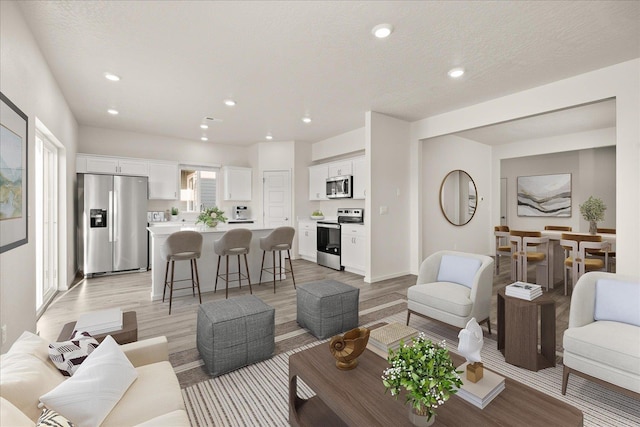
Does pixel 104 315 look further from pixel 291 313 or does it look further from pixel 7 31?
pixel 7 31

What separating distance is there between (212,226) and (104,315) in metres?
2.40

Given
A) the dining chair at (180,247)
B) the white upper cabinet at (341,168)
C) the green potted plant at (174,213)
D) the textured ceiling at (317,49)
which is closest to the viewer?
the textured ceiling at (317,49)

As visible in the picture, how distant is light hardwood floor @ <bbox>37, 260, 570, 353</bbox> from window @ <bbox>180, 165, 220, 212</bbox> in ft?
6.23

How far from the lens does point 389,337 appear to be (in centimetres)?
188

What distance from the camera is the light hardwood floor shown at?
302 centimetres

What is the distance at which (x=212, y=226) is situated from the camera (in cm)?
→ 439

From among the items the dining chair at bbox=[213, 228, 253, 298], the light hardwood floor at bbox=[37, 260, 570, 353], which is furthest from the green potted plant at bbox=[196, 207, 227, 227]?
the light hardwood floor at bbox=[37, 260, 570, 353]

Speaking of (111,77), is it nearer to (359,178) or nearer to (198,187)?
(198,187)

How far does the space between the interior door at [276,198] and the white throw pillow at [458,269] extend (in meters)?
4.15

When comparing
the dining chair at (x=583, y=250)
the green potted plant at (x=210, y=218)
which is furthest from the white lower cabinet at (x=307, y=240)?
the dining chair at (x=583, y=250)

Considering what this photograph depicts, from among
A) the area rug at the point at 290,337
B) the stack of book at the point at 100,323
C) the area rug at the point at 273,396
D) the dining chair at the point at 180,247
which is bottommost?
the area rug at the point at 273,396

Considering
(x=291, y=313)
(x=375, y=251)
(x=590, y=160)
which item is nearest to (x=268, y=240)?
(x=291, y=313)

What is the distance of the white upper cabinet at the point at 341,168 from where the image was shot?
5941mm

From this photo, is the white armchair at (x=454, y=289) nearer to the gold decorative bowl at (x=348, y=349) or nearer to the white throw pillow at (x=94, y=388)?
the gold decorative bowl at (x=348, y=349)
